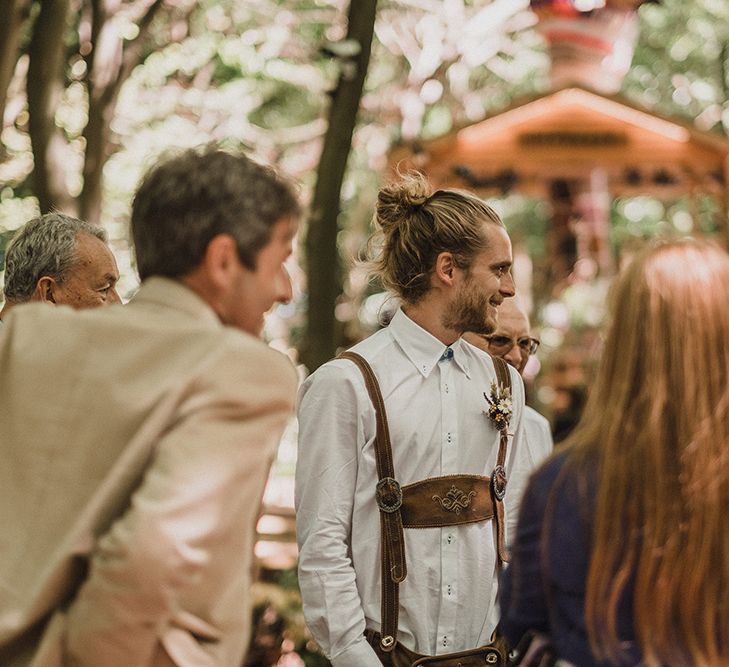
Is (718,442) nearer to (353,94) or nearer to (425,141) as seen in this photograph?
(353,94)

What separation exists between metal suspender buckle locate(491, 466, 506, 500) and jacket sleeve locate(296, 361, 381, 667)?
42 cm

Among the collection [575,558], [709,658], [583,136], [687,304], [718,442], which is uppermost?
[583,136]

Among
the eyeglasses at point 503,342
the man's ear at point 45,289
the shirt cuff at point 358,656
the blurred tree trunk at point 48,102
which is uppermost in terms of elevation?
the blurred tree trunk at point 48,102

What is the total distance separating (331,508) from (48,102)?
514 cm

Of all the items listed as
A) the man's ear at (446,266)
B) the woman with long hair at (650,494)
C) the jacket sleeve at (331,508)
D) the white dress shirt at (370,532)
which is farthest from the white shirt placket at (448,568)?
the woman with long hair at (650,494)

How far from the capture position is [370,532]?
3.47m

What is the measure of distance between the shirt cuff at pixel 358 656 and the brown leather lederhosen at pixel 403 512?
0.07 m

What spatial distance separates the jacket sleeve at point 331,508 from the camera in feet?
11.0

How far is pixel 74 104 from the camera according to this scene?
1463 cm

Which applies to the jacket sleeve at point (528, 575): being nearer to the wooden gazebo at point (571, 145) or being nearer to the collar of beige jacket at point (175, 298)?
the collar of beige jacket at point (175, 298)

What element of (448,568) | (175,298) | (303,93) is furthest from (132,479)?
(303,93)

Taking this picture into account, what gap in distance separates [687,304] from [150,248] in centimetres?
104

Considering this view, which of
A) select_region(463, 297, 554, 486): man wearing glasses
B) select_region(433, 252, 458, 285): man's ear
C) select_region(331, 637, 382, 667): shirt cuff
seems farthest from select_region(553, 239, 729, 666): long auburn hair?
select_region(463, 297, 554, 486): man wearing glasses

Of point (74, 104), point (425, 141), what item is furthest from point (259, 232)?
point (74, 104)
